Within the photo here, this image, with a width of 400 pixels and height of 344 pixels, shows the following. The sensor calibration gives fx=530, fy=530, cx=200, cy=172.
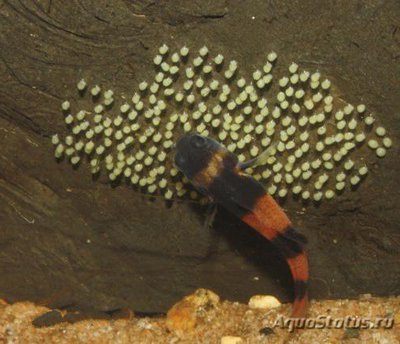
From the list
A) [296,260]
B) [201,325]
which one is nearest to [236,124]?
[296,260]

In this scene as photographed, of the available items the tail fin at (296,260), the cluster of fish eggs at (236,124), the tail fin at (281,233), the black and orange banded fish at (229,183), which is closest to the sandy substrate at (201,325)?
the tail fin at (296,260)

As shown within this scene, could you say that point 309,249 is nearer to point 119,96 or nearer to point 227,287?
point 227,287

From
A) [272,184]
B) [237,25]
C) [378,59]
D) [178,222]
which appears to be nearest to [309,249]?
[272,184]

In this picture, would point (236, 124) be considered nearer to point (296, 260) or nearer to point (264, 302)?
point (296, 260)

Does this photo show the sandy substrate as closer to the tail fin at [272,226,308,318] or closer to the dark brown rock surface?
the dark brown rock surface

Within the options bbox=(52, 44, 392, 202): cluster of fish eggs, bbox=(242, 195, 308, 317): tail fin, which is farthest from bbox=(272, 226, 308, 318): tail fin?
bbox=(52, 44, 392, 202): cluster of fish eggs

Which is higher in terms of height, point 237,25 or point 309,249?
point 237,25
